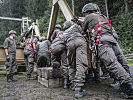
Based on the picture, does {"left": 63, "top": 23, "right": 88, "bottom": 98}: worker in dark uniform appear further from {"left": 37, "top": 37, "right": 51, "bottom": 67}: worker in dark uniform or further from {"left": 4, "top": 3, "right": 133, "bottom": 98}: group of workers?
{"left": 37, "top": 37, "right": 51, "bottom": 67}: worker in dark uniform

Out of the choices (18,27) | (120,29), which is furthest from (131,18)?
(18,27)

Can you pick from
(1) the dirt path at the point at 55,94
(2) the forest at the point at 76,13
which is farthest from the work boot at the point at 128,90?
(2) the forest at the point at 76,13

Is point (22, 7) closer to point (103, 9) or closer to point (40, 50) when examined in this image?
point (103, 9)

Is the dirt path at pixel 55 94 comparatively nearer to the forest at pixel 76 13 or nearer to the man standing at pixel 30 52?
the man standing at pixel 30 52

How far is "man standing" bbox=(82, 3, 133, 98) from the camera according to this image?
2434 mm

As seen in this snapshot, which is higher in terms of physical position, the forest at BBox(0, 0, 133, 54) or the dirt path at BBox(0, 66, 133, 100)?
the forest at BBox(0, 0, 133, 54)

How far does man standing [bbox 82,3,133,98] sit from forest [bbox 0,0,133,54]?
43.7ft

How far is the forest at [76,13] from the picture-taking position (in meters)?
16.8

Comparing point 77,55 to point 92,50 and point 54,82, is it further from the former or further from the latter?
point 54,82

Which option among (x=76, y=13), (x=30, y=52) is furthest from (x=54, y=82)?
(x=76, y=13)

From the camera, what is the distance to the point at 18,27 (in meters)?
33.0

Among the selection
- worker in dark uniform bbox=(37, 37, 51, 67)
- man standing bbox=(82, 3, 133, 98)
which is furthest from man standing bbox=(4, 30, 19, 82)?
man standing bbox=(82, 3, 133, 98)

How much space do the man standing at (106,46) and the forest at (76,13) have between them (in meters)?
13.3

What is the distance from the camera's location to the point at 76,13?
22469 millimetres
